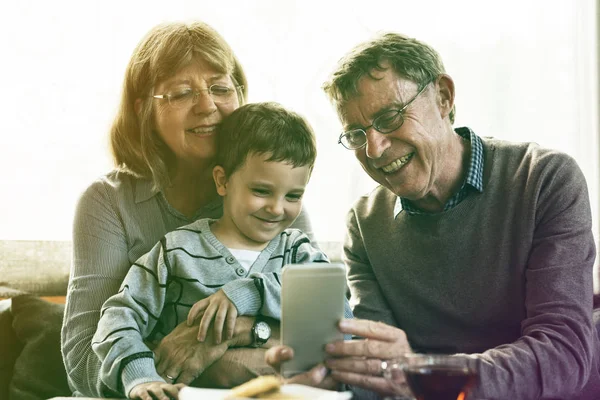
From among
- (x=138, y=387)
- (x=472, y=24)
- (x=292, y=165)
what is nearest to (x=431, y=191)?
(x=292, y=165)

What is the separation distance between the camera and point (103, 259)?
2.05m

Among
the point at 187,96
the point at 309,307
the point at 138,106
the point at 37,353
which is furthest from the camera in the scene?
the point at 37,353

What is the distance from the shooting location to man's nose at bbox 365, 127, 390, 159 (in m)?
1.99

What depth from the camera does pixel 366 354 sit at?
5.26 ft

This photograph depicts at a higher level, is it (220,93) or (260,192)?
(220,93)

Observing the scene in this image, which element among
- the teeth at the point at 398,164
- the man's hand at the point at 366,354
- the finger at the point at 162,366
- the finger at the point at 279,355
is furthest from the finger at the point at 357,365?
the teeth at the point at 398,164

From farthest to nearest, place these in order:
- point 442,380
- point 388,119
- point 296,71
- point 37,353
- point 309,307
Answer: point 296,71, point 37,353, point 388,119, point 309,307, point 442,380

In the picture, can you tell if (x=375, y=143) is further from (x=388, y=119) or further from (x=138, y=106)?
(x=138, y=106)

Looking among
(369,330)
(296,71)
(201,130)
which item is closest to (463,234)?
(369,330)

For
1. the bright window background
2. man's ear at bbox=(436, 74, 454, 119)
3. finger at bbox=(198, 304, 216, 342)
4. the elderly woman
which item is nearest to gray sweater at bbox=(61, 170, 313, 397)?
the elderly woman

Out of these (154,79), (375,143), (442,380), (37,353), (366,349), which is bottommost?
(37,353)

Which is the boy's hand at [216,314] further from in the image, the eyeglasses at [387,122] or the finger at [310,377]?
the eyeglasses at [387,122]

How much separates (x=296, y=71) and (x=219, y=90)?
1163 millimetres

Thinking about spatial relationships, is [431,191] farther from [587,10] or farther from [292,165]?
[587,10]
